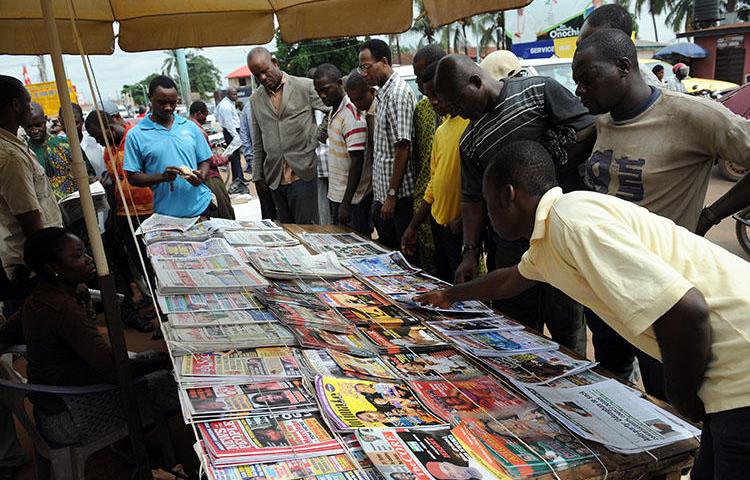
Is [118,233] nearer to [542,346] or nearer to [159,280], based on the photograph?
[159,280]

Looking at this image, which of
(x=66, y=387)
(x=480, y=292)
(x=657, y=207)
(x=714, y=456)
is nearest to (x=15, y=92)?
(x=66, y=387)

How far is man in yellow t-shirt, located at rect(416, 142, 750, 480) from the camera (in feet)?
3.36

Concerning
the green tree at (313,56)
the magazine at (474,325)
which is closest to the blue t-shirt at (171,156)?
the magazine at (474,325)

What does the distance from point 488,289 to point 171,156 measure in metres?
2.39

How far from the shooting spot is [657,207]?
181 centimetres

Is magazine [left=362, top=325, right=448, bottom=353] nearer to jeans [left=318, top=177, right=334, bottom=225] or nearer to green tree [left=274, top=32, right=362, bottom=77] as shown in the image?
jeans [left=318, top=177, right=334, bottom=225]

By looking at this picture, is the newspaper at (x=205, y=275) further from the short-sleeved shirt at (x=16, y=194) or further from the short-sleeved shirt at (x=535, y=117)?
the short-sleeved shirt at (x=535, y=117)

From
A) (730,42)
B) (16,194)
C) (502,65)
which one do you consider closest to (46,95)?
(16,194)

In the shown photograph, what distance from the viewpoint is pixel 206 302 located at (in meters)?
2.27

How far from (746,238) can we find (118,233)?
5115 mm

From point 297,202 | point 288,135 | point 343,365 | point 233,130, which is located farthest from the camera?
point 233,130

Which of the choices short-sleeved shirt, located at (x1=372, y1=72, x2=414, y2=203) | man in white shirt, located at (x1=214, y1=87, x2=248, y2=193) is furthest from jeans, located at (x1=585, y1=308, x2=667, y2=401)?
man in white shirt, located at (x1=214, y1=87, x2=248, y2=193)

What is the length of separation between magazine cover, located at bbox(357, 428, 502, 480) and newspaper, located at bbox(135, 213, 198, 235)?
96.0 inches

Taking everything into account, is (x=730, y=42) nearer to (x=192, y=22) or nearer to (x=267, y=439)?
(x=192, y=22)
